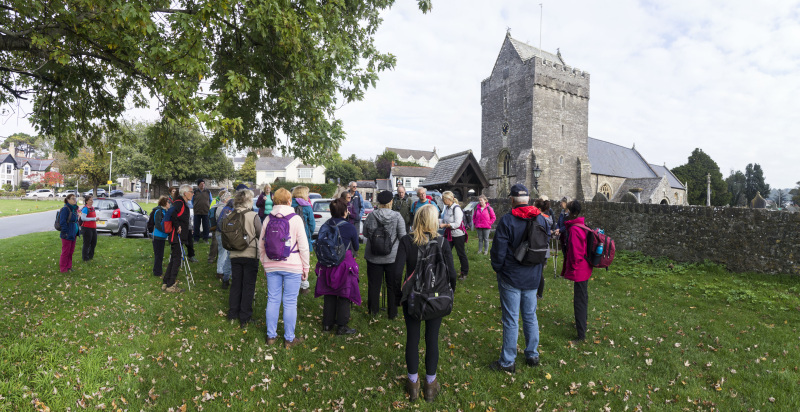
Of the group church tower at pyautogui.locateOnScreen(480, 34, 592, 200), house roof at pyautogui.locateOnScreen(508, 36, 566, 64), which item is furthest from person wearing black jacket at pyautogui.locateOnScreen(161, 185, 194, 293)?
house roof at pyautogui.locateOnScreen(508, 36, 566, 64)

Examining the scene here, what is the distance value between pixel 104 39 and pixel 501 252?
6337 millimetres

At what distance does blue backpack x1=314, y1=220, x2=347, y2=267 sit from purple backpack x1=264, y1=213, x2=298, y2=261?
424mm

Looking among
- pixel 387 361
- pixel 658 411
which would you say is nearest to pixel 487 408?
pixel 387 361

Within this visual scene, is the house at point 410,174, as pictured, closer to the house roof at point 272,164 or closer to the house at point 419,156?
the house roof at point 272,164

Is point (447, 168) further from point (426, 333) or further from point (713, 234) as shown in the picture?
point (426, 333)

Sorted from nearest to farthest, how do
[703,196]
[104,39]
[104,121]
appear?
[104,39], [104,121], [703,196]

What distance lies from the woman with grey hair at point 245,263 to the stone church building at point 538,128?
95.9 ft

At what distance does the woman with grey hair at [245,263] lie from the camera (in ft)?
18.8

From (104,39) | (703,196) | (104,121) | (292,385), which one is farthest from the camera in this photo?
(703,196)

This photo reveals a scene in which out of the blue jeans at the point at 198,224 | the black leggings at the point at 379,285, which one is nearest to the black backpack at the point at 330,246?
the black leggings at the point at 379,285

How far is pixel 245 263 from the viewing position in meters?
5.78

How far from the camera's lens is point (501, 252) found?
4703mm

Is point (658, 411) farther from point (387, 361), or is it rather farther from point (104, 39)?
point (104, 39)

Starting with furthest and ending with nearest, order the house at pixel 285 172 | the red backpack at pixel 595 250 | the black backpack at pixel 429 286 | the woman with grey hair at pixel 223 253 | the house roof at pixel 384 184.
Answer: the house at pixel 285 172
the house roof at pixel 384 184
the woman with grey hair at pixel 223 253
the red backpack at pixel 595 250
the black backpack at pixel 429 286
